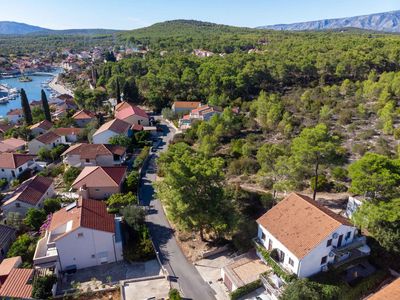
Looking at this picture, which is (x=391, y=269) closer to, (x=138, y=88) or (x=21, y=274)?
(x=21, y=274)

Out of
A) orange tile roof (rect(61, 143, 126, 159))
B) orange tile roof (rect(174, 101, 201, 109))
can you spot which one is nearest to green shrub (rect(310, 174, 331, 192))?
orange tile roof (rect(61, 143, 126, 159))

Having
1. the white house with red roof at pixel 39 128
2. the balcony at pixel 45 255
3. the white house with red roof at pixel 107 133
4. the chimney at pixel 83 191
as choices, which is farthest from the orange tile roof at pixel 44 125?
the balcony at pixel 45 255

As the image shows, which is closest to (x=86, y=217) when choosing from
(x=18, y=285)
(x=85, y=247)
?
(x=85, y=247)

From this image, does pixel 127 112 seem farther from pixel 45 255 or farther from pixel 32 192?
pixel 45 255

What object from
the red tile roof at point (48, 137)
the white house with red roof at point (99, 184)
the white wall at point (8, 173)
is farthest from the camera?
the red tile roof at point (48, 137)

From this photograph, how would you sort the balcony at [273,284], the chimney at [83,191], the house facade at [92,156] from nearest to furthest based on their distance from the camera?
the balcony at [273,284] → the chimney at [83,191] → the house facade at [92,156]

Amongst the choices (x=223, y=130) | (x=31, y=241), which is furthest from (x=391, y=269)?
(x=223, y=130)

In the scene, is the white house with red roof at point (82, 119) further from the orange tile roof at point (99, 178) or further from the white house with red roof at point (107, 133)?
the orange tile roof at point (99, 178)
